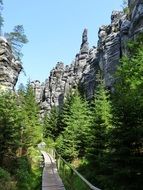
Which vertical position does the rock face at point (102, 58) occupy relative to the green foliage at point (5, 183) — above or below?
above

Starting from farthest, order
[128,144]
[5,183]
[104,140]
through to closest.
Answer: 1. [104,140]
2. [5,183]
3. [128,144]

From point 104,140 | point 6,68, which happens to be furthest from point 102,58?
point 104,140

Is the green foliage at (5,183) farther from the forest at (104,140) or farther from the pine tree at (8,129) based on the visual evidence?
the pine tree at (8,129)

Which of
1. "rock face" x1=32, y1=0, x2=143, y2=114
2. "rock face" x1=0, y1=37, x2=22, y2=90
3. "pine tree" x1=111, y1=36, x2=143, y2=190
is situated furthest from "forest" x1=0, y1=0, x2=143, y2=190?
"rock face" x1=0, y1=37, x2=22, y2=90

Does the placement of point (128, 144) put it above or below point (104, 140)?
below

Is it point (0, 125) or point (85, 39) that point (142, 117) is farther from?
point (85, 39)

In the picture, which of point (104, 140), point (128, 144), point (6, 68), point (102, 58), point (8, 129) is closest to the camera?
point (128, 144)

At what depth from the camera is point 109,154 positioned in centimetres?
1758

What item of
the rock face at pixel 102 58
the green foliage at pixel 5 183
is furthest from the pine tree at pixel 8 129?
the rock face at pixel 102 58

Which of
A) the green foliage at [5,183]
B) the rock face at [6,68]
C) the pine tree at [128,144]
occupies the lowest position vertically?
the green foliage at [5,183]

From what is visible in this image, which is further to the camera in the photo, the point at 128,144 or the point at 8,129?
the point at 8,129

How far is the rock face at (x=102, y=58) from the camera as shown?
49.7 m

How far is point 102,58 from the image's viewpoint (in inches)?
2518

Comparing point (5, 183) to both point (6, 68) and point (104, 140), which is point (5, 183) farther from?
point (6, 68)
